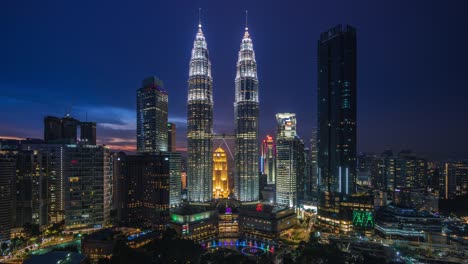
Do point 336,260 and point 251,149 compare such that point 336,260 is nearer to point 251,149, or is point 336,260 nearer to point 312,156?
point 251,149

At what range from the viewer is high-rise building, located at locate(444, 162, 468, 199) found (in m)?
70.0

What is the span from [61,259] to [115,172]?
3952 cm

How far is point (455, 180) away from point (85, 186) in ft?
273

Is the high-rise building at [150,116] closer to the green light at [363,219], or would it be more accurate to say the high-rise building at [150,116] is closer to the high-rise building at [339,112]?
the high-rise building at [339,112]

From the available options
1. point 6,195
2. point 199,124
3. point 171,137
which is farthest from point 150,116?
point 6,195

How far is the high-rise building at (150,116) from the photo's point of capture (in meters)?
72.8

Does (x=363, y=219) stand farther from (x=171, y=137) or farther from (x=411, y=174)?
(x=171, y=137)

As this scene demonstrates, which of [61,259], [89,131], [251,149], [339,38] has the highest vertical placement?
[339,38]

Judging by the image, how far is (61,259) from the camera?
25.9 metres

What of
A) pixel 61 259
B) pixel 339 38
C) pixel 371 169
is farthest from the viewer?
pixel 371 169

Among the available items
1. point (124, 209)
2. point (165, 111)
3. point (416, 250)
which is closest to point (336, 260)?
point (416, 250)

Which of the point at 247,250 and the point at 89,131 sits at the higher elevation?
the point at 89,131

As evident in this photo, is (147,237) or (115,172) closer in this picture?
Answer: (147,237)

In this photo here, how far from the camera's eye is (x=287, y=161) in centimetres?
7500
